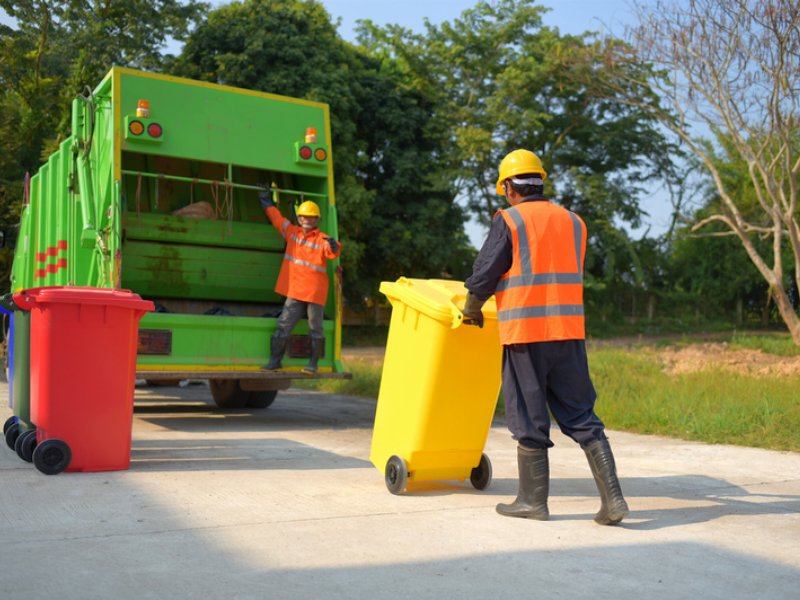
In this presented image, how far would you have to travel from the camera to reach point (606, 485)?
3953 mm

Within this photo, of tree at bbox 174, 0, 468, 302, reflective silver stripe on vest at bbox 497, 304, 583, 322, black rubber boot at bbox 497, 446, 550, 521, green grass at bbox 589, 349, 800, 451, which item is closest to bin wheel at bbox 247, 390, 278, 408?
green grass at bbox 589, 349, 800, 451

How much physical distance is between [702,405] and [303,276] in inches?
142

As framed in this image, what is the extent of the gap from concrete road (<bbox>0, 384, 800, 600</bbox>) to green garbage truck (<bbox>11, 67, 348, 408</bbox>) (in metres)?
1.46

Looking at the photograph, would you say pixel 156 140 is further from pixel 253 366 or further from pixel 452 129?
pixel 452 129

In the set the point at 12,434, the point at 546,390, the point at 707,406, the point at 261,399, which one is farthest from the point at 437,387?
the point at 261,399

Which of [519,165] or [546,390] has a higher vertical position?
[519,165]

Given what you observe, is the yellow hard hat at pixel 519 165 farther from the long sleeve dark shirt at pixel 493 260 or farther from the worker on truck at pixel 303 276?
the worker on truck at pixel 303 276

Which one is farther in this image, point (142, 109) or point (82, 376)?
point (142, 109)

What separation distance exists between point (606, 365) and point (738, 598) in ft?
25.6

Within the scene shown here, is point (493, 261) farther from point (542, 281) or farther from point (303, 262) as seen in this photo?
point (303, 262)

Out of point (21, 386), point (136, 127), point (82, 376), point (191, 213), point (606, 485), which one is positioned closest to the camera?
point (606, 485)

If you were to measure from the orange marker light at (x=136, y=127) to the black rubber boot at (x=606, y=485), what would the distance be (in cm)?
477

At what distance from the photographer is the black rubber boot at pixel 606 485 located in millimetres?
3928

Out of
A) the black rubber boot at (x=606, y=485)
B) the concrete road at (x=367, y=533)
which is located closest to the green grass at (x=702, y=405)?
the concrete road at (x=367, y=533)
